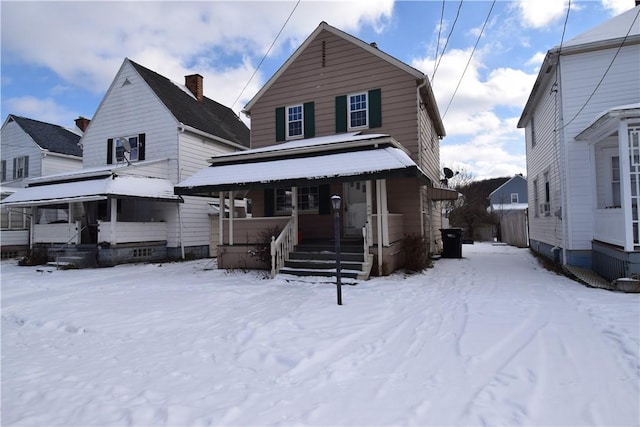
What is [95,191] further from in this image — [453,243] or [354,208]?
[453,243]

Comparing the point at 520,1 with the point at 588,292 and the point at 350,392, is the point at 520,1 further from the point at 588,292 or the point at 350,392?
the point at 350,392

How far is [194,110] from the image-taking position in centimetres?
1909

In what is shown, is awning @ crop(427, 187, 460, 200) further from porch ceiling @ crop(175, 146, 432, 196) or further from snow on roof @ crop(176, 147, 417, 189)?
snow on roof @ crop(176, 147, 417, 189)

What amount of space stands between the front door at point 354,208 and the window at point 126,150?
424 inches

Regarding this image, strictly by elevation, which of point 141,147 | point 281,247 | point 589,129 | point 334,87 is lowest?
point 281,247

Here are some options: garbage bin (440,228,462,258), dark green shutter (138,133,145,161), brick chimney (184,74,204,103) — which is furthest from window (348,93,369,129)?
brick chimney (184,74,204,103)

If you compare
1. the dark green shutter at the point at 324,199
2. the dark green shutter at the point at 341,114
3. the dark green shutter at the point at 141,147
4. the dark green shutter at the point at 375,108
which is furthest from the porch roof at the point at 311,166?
the dark green shutter at the point at 141,147

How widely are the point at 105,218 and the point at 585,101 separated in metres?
18.6

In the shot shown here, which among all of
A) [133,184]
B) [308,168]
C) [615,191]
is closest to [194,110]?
[133,184]

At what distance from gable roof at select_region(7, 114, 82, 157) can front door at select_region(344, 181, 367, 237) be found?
1982 centimetres

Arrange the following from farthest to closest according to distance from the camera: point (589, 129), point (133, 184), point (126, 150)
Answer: point (126, 150) → point (133, 184) → point (589, 129)

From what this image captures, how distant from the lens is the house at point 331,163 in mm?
9766

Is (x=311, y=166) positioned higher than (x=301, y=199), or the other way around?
(x=311, y=166)

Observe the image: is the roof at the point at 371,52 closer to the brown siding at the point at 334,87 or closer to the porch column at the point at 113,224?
the brown siding at the point at 334,87
